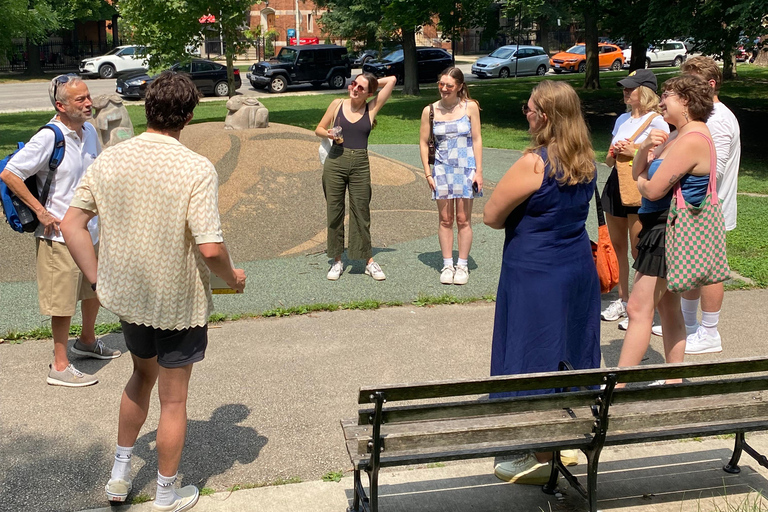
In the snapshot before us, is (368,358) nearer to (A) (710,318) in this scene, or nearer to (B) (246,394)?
(B) (246,394)

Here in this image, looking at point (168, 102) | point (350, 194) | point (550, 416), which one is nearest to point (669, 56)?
point (350, 194)

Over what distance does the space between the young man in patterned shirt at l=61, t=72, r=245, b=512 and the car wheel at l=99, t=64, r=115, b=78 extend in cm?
3670

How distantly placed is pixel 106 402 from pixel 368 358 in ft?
5.52

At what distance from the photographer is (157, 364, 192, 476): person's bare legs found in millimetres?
3385

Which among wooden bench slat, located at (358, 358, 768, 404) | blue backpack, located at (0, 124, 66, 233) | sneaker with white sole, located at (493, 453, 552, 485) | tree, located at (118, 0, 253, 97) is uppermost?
tree, located at (118, 0, 253, 97)

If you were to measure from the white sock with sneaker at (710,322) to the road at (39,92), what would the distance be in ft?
72.4

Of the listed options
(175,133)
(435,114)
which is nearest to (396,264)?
(435,114)

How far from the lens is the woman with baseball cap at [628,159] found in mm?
5570

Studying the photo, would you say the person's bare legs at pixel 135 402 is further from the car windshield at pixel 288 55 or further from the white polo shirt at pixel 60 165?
Result: the car windshield at pixel 288 55

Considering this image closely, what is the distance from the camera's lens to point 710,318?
5496 millimetres

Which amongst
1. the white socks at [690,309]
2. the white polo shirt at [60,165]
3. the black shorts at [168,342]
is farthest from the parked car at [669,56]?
the black shorts at [168,342]

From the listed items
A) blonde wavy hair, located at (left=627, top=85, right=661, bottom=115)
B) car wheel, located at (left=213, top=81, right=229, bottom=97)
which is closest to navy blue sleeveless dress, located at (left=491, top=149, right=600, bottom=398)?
blonde wavy hair, located at (left=627, top=85, right=661, bottom=115)

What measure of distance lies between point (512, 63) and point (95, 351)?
1382 inches

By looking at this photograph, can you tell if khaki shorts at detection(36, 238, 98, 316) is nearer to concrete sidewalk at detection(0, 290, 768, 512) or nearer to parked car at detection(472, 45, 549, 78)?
concrete sidewalk at detection(0, 290, 768, 512)
